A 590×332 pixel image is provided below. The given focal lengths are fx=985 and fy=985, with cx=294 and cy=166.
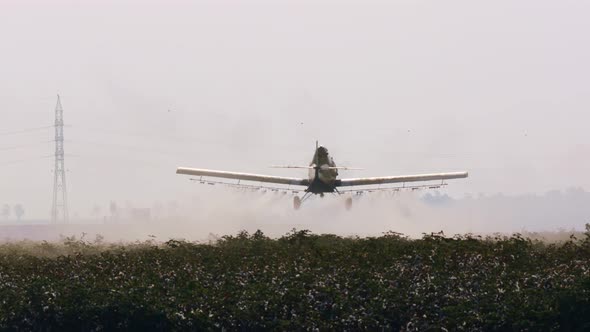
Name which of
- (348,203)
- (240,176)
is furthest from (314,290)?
(240,176)

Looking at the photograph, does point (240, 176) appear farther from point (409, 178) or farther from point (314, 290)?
point (314, 290)

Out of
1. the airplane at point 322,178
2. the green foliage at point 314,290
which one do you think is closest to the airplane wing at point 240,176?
the airplane at point 322,178

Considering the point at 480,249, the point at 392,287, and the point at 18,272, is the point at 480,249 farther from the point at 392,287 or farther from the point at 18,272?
the point at 18,272

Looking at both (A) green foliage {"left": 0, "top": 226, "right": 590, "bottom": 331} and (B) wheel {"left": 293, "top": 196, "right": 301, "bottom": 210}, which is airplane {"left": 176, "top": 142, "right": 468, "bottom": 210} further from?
(A) green foliage {"left": 0, "top": 226, "right": 590, "bottom": 331}

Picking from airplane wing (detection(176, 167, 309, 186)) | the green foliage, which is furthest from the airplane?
the green foliage

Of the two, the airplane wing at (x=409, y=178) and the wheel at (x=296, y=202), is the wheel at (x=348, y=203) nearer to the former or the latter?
the airplane wing at (x=409, y=178)

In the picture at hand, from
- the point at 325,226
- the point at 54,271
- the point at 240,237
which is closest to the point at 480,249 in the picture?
the point at 240,237

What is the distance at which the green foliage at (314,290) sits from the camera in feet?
91.2

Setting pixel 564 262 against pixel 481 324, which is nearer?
pixel 481 324

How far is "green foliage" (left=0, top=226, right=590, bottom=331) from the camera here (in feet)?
91.2

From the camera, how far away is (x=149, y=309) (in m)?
29.0

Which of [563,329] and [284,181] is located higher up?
[284,181]

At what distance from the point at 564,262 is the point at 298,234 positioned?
41.3 ft

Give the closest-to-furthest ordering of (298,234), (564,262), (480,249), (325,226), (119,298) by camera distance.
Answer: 1. (119,298)
2. (564,262)
3. (480,249)
4. (298,234)
5. (325,226)
